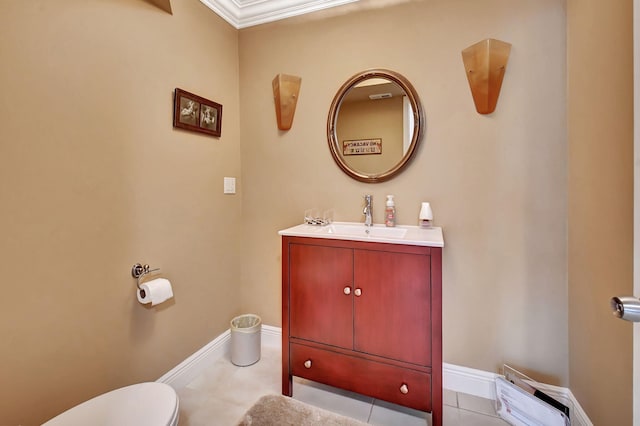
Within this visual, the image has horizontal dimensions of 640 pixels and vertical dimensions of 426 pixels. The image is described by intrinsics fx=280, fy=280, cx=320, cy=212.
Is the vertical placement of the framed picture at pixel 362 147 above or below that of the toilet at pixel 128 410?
above

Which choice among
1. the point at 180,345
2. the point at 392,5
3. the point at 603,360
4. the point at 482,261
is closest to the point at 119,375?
the point at 180,345

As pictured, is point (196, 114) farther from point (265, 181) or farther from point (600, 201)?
point (600, 201)

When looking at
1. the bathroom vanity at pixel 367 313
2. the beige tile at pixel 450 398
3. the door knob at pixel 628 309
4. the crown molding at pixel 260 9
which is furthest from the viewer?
the crown molding at pixel 260 9

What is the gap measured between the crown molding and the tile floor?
2374mm

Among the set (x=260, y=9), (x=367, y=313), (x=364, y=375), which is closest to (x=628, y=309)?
(x=367, y=313)

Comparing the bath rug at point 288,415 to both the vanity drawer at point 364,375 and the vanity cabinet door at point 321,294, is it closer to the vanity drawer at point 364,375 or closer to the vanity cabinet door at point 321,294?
the vanity drawer at point 364,375

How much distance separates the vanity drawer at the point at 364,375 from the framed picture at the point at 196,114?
4.64 ft

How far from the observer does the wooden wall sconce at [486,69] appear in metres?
1.47

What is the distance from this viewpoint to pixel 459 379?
1650 mm

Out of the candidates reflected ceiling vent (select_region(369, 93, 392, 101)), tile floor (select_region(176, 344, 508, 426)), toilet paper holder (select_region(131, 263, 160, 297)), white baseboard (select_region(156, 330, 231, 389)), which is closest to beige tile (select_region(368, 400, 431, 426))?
tile floor (select_region(176, 344, 508, 426))

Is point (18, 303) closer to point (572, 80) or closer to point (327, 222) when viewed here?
point (327, 222)

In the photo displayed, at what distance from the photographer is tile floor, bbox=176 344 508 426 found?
1444 millimetres

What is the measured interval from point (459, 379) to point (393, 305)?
31.1 inches

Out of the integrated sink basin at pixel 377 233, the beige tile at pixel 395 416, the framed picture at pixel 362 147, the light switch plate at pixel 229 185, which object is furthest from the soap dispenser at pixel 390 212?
the light switch plate at pixel 229 185
